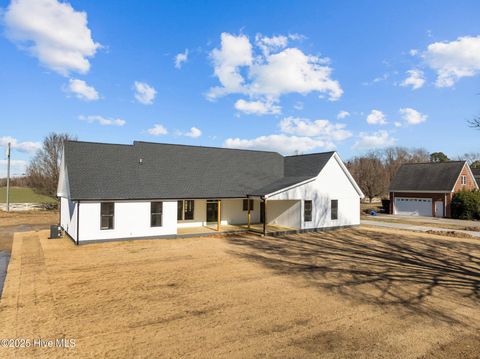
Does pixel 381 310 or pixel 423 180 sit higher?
pixel 423 180

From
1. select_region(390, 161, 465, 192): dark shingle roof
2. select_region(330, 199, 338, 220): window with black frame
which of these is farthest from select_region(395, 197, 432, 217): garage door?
select_region(330, 199, 338, 220): window with black frame

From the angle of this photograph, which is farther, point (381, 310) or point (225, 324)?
point (381, 310)

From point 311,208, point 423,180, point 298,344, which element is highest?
point 423,180

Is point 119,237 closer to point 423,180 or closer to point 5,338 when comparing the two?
point 5,338

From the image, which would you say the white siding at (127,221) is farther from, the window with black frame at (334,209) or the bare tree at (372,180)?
the bare tree at (372,180)

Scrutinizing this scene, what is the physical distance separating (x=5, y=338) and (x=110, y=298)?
8.80 feet

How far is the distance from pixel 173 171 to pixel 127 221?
5.01m

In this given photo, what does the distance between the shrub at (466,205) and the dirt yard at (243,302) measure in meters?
20.7

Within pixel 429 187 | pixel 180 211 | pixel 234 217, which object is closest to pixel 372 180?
pixel 429 187

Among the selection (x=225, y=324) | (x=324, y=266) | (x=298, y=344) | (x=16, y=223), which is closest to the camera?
(x=298, y=344)

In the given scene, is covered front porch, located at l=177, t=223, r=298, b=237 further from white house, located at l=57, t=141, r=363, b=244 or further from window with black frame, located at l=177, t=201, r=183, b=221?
window with black frame, located at l=177, t=201, r=183, b=221

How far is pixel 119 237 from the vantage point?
56.7 ft

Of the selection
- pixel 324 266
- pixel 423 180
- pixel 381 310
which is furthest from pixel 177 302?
pixel 423 180

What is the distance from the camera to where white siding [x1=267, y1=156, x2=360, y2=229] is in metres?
21.7
